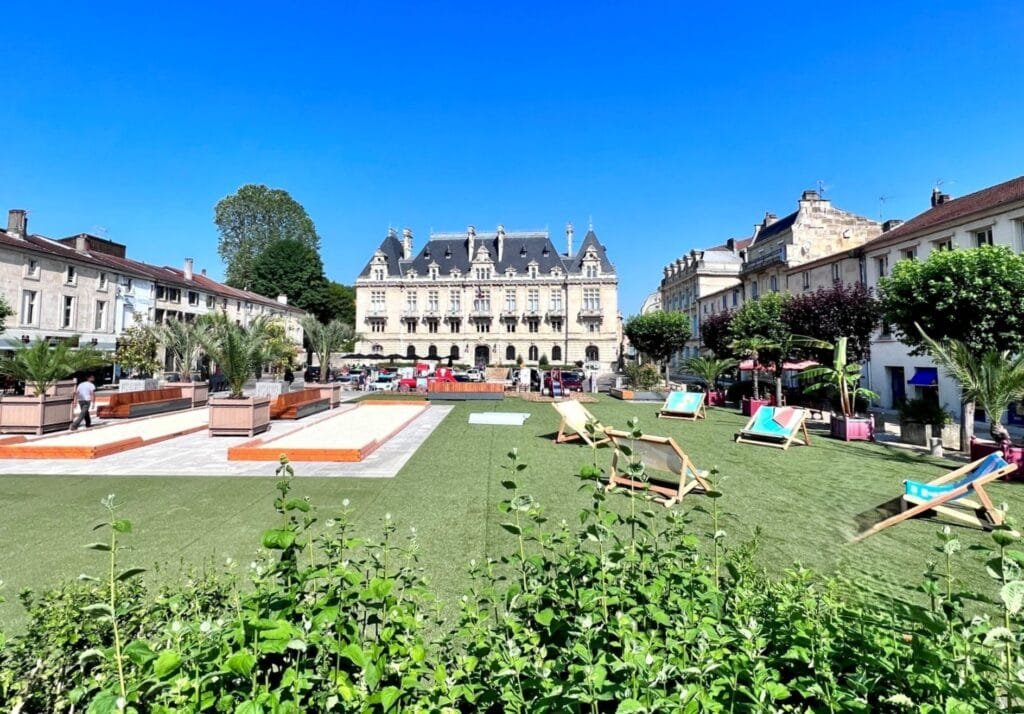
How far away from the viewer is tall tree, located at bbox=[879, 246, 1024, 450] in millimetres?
11180

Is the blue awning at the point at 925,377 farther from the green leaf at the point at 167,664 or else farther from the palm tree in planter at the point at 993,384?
the green leaf at the point at 167,664

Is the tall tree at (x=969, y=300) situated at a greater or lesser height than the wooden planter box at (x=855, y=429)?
greater

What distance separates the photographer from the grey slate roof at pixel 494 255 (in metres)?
66.7

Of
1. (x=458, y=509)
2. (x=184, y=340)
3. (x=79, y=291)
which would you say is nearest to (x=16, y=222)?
(x=79, y=291)

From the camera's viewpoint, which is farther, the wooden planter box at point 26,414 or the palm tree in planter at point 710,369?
the palm tree in planter at point 710,369

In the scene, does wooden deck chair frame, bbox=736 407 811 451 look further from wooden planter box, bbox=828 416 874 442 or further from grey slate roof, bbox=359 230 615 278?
grey slate roof, bbox=359 230 615 278

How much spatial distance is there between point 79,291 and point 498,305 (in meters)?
44.7

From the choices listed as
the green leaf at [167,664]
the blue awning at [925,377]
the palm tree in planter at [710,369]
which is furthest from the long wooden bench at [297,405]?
the blue awning at [925,377]

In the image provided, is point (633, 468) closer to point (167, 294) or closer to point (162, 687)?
point (162, 687)

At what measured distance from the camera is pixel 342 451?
8984mm

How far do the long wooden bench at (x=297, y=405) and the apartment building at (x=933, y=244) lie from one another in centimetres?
2237

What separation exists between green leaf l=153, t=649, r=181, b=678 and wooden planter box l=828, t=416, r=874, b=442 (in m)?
14.7

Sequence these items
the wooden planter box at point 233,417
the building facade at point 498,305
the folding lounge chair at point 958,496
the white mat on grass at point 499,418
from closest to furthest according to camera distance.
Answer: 1. the folding lounge chair at point 958,496
2. the wooden planter box at point 233,417
3. the white mat on grass at point 499,418
4. the building facade at point 498,305

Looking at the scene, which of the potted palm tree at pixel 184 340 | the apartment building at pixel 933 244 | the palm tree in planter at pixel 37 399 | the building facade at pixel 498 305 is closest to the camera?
the palm tree in planter at pixel 37 399
